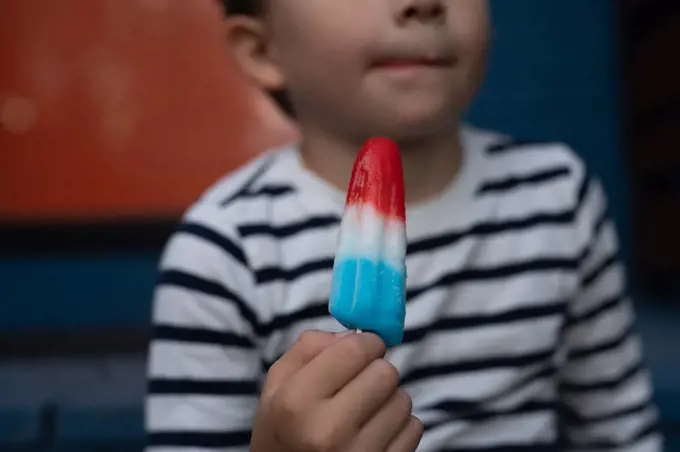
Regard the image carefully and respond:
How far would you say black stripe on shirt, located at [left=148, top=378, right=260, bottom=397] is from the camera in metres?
0.71

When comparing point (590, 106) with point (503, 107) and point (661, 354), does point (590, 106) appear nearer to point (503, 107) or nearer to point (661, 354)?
point (503, 107)

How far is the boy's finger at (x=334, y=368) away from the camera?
47 cm

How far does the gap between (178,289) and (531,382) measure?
0.37 meters

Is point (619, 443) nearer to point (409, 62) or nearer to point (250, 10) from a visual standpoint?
point (409, 62)

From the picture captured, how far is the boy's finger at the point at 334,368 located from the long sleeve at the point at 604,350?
0.42 m

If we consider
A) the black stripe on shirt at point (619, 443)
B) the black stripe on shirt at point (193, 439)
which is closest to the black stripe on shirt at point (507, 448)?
the black stripe on shirt at point (619, 443)

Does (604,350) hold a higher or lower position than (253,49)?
lower

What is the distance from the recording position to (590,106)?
1.33 m

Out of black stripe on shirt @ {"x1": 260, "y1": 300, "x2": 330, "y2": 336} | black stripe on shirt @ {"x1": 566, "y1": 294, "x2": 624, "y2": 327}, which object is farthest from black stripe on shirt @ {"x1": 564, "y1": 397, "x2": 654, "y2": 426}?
black stripe on shirt @ {"x1": 260, "y1": 300, "x2": 330, "y2": 336}

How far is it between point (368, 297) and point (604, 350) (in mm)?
443

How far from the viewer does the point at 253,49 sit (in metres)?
0.78

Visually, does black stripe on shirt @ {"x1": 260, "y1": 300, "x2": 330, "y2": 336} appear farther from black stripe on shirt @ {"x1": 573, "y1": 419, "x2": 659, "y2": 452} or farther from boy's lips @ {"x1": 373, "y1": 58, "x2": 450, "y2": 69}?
black stripe on shirt @ {"x1": 573, "y1": 419, "x2": 659, "y2": 452}

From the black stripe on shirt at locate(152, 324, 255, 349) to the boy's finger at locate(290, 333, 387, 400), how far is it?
0.26 meters

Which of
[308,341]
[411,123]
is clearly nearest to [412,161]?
[411,123]
